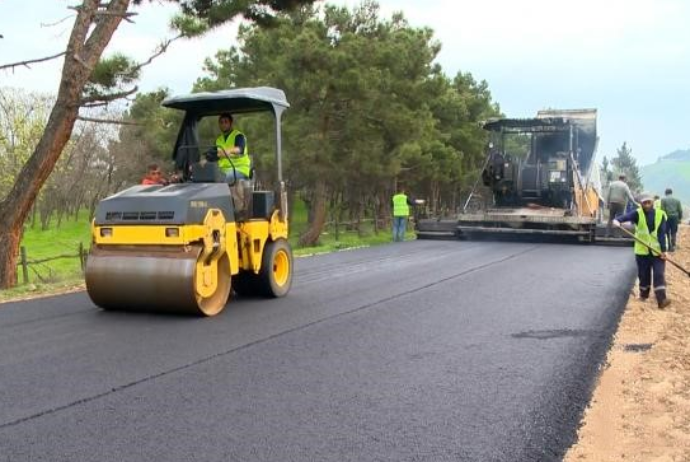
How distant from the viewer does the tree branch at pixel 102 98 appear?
1039 cm

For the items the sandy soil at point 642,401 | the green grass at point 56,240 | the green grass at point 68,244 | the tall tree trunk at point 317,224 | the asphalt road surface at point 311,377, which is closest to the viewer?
the asphalt road surface at point 311,377

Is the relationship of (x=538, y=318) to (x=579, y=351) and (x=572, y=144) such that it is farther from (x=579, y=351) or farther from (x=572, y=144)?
(x=572, y=144)

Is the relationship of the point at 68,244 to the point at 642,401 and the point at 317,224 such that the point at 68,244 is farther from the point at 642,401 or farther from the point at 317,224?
the point at 642,401

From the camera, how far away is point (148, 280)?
629cm

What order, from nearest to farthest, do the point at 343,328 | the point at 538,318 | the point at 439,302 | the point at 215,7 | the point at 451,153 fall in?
the point at 343,328
the point at 538,318
the point at 439,302
the point at 215,7
the point at 451,153

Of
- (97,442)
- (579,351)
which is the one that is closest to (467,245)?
(579,351)

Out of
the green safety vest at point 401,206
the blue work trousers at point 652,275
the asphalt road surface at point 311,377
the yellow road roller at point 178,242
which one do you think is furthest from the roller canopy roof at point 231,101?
the green safety vest at point 401,206

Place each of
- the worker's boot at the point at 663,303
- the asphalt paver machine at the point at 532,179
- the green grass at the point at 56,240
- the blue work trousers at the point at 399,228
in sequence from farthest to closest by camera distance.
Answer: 1. the green grass at the point at 56,240
2. the blue work trousers at the point at 399,228
3. the asphalt paver machine at the point at 532,179
4. the worker's boot at the point at 663,303

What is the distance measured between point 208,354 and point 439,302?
3.17 metres

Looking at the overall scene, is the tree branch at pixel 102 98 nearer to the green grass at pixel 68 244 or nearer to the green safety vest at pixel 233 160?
the green grass at pixel 68 244

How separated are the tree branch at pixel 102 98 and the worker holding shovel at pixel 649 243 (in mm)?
7520

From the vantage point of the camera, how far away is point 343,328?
240 inches

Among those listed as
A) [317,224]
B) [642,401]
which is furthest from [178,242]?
[317,224]

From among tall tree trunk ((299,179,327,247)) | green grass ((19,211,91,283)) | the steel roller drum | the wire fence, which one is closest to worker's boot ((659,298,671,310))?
the steel roller drum
